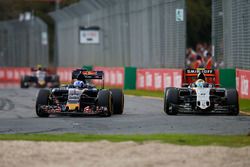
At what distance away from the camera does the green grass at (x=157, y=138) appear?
44.6ft

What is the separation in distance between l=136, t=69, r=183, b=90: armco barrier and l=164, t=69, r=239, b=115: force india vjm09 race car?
10.4 metres

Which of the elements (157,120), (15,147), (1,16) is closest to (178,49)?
(157,120)

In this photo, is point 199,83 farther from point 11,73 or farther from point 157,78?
point 11,73

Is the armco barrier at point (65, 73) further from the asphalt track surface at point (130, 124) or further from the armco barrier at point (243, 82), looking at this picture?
the asphalt track surface at point (130, 124)

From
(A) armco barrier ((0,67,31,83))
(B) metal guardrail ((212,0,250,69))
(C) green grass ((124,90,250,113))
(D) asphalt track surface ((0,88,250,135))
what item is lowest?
(A) armco barrier ((0,67,31,83))

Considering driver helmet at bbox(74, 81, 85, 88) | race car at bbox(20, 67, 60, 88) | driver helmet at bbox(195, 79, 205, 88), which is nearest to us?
driver helmet at bbox(195, 79, 205, 88)

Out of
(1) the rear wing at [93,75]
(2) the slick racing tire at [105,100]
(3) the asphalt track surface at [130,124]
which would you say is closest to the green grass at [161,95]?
(3) the asphalt track surface at [130,124]

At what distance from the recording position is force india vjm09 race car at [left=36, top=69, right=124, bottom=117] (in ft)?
67.5

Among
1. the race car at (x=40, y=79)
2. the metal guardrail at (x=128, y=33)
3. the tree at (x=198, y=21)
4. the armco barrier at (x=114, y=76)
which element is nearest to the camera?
the metal guardrail at (x=128, y=33)

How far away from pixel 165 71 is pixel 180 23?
188 cm

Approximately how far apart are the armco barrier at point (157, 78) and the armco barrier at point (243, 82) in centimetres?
487

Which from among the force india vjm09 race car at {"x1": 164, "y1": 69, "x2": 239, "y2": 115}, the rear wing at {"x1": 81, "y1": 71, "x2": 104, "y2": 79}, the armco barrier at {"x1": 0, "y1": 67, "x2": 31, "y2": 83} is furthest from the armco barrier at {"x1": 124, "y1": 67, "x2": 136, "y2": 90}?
the armco barrier at {"x1": 0, "y1": 67, "x2": 31, "y2": 83}

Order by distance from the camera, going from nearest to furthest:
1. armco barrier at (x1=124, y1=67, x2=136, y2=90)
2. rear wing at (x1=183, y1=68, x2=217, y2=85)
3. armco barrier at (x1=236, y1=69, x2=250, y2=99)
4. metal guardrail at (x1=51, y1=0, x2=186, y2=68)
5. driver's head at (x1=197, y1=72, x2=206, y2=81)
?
driver's head at (x1=197, y1=72, x2=206, y2=81) < rear wing at (x1=183, y1=68, x2=217, y2=85) < armco barrier at (x1=236, y1=69, x2=250, y2=99) < metal guardrail at (x1=51, y1=0, x2=186, y2=68) < armco barrier at (x1=124, y1=67, x2=136, y2=90)

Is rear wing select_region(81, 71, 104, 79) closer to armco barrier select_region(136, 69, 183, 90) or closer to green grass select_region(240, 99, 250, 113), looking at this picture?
green grass select_region(240, 99, 250, 113)
